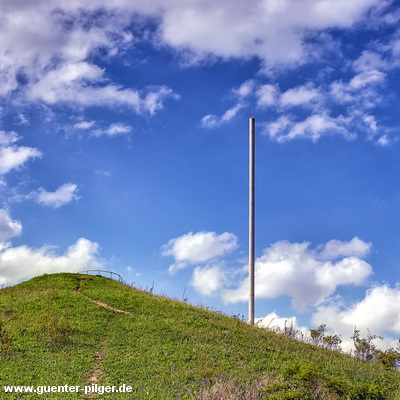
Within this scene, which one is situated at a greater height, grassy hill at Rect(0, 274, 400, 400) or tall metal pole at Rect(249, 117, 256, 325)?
tall metal pole at Rect(249, 117, 256, 325)

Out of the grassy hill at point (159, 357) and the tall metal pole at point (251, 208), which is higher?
the tall metal pole at point (251, 208)

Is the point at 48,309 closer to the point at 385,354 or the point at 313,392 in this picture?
the point at 313,392

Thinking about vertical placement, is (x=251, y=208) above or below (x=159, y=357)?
above

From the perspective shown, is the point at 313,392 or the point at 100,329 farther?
the point at 100,329

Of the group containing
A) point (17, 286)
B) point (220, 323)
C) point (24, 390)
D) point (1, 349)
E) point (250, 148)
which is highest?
point (250, 148)

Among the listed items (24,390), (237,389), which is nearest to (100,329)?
(24,390)

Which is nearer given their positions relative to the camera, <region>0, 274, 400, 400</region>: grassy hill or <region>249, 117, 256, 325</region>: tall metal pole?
<region>0, 274, 400, 400</region>: grassy hill

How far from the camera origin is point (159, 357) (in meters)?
18.4

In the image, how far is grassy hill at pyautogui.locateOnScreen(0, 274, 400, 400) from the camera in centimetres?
1438

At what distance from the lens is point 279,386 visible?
13.0m

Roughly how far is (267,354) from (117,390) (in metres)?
8.43

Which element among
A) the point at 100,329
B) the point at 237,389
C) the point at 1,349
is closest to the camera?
the point at 237,389

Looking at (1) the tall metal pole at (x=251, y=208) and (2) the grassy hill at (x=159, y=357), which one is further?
(1) the tall metal pole at (x=251, y=208)

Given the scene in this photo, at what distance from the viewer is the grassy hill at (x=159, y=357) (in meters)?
14.4
